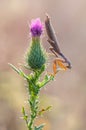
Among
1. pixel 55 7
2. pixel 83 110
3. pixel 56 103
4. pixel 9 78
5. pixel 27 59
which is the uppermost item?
pixel 55 7

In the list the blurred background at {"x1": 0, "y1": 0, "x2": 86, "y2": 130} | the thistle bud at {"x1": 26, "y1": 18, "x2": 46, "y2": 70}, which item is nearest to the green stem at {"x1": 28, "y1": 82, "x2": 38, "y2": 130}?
the thistle bud at {"x1": 26, "y1": 18, "x2": 46, "y2": 70}

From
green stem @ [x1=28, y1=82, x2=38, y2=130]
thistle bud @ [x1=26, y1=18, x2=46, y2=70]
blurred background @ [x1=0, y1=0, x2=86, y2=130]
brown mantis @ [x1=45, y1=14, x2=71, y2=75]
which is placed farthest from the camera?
blurred background @ [x1=0, y1=0, x2=86, y2=130]

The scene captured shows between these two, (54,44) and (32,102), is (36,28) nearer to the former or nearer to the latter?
(54,44)

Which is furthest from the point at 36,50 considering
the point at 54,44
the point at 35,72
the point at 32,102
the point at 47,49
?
the point at 47,49

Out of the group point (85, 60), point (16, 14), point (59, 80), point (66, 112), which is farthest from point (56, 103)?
point (16, 14)

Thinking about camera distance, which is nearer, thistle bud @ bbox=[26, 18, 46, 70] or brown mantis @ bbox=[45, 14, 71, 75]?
thistle bud @ bbox=[26, 18, 46, 70]

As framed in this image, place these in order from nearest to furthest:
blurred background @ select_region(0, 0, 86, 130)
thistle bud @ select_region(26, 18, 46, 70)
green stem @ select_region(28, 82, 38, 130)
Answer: green stem @ select_region(28, 82, 38, 130), thistle bud @ select_region(26, 18, 46, 70), blurred background @ select_region(0, 0, 86, 130)

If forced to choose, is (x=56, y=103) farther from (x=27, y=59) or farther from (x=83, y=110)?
(x=27, y=59)

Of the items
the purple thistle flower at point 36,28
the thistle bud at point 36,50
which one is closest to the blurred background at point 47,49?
the thistle bud at point 36,50

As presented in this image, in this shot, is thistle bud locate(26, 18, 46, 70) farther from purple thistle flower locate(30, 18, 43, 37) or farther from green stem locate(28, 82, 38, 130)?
green stem locate(28, 82, 38, 130)
